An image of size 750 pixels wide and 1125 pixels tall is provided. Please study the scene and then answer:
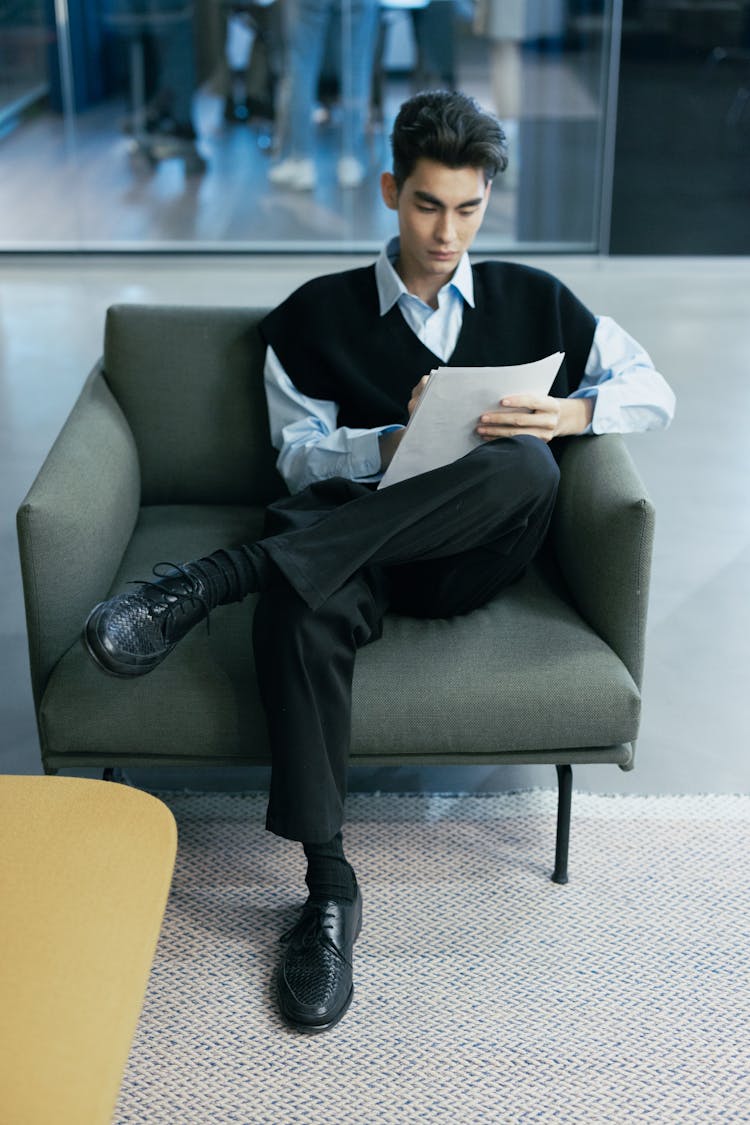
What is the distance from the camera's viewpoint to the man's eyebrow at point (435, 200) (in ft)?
7.09

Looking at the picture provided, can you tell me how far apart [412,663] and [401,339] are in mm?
607

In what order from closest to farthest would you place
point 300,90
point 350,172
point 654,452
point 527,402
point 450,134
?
point 527,402 → point 450,134 → point 654,452 → point 300,90 → point 350,172

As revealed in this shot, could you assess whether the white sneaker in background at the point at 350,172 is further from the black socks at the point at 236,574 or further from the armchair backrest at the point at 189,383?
the black socks at the point at 236,574

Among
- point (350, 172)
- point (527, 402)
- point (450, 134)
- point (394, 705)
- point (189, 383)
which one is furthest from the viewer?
point (350, 172)

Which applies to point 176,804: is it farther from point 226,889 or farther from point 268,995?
point 268,995

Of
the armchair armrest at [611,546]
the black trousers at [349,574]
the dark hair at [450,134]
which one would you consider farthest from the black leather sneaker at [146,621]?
the dark hair at [450,134]

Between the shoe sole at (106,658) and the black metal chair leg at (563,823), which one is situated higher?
the shoe sole at (106,658)

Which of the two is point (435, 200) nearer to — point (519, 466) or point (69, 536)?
point (519, 466)

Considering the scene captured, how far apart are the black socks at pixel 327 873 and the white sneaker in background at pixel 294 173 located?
3.95 m

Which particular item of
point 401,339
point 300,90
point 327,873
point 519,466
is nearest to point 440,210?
point 401,339

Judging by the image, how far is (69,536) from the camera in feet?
6.37

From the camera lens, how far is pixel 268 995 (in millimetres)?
1868

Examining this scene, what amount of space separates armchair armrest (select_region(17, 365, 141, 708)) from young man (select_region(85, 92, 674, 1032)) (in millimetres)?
112

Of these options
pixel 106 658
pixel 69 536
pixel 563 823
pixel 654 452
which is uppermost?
pixel 69 536
